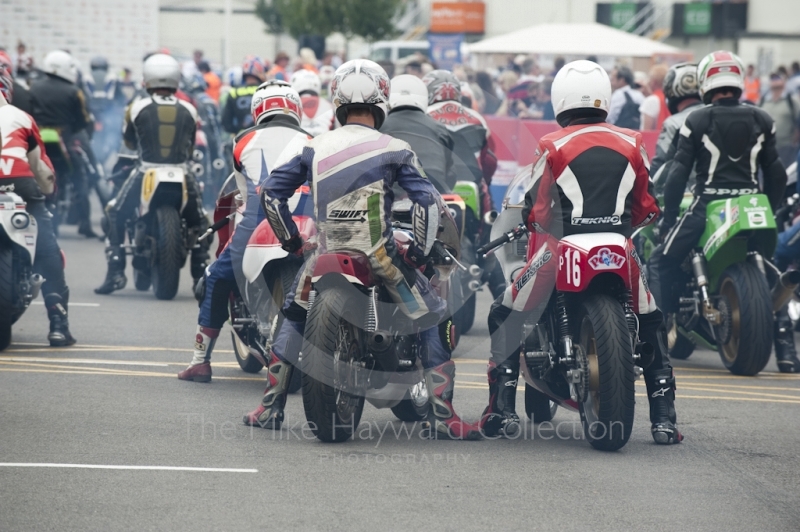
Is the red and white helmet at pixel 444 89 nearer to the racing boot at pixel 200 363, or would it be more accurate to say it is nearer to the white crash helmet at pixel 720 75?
the white crash helmet at pixel 720 75

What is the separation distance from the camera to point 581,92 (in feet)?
23.4

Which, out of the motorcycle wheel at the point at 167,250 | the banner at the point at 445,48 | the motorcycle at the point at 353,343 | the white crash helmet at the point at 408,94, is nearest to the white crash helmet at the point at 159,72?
the motorcycle wheel at the point at 167,250

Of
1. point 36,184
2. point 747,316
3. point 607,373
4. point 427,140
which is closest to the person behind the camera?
point 607,373

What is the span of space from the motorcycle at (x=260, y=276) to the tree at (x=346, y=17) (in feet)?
128

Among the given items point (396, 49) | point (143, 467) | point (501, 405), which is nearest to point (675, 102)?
point (501, 405)

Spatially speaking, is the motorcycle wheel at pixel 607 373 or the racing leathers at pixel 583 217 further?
the racing leathers at pixel 583 217

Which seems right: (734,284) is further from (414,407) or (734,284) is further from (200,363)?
(200,363)

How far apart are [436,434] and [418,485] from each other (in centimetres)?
120

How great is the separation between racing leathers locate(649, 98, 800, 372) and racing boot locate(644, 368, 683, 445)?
2.66 metres

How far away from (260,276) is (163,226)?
13.4 ft

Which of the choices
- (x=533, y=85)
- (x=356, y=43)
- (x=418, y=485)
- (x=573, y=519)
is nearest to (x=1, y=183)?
(x=418, y=485)

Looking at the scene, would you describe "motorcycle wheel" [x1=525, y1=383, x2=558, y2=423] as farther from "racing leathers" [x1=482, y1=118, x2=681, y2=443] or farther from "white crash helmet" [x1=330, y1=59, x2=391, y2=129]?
"white crash helmet" [x1=330, y1=59, x2=391, y2=129]

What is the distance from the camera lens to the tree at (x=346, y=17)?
4778cm

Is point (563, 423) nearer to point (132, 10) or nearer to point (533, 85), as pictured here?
point (533, 85)
